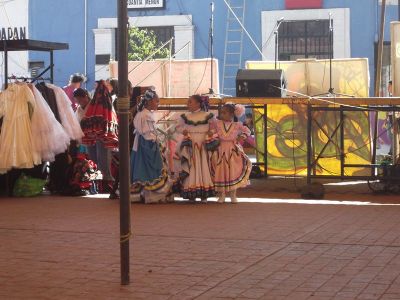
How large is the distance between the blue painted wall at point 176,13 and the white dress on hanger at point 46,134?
14.9 metres

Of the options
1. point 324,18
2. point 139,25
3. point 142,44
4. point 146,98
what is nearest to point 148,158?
point 146,98

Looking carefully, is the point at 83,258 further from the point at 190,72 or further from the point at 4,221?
the point at 190,72

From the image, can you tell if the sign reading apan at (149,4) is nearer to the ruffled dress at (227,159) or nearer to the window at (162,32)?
the window at (162,32)

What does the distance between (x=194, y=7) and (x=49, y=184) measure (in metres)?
15.3

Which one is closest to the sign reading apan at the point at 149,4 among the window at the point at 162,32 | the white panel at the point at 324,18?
the window at the point at 162,32

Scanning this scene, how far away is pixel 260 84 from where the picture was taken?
46.7 ft

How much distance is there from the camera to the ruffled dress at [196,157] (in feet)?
40.9

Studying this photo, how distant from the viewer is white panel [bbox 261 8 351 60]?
2712 centimetres

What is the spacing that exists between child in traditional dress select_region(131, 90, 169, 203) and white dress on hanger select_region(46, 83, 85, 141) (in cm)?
139

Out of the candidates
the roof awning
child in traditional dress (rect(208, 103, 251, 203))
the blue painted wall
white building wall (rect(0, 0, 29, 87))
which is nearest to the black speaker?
child in traditional dress (rect(208, 103, 251, 203))

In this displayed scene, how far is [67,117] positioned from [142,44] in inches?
559

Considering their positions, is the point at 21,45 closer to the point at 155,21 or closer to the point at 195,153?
the point at 195,153

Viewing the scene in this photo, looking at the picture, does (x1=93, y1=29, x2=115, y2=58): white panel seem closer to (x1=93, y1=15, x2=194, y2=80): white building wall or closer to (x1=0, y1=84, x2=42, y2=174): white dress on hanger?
(x1=93, y1=15, x2=194, y2=80): white building wall

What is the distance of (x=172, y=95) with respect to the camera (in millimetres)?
16969
